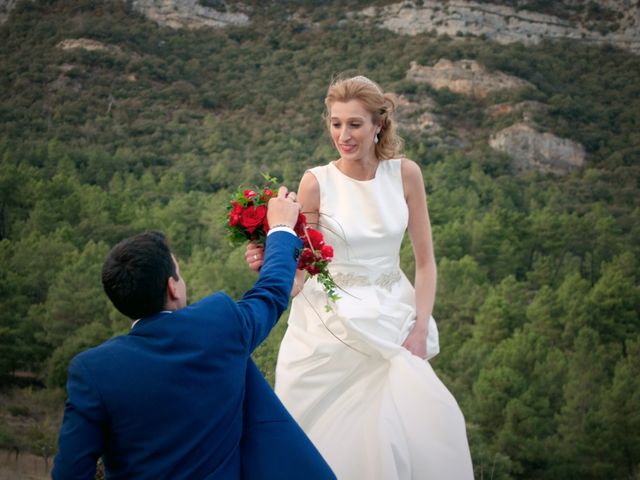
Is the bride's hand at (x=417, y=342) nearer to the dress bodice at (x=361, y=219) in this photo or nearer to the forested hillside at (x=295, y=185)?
the dress bodice at (x=361, y=219)

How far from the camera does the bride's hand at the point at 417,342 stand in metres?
2.75

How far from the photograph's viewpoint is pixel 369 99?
108 inches

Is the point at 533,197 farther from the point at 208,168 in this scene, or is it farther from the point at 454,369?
the point at 454,369

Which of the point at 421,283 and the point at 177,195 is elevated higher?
the point at 421,283

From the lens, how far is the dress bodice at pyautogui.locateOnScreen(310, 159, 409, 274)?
2803 millimetres

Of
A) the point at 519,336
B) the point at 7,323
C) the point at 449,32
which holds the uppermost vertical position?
the point at 449,32

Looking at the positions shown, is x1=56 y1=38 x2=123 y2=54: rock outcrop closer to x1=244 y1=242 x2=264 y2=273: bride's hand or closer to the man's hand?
x1=244 y1=242 x2=264 y2=273: bride's hand

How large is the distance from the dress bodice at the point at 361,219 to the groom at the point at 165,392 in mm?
1210

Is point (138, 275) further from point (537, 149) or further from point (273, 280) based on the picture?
point (537, 149)

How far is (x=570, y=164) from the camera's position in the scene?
34188 millimetres

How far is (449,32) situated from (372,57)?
612cm

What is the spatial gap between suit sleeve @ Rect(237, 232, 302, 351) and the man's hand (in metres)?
0.08

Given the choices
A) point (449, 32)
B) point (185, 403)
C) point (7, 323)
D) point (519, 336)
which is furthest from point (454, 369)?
point (449, 32)

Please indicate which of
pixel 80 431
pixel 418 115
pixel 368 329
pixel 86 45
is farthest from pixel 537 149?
pixel 80 431
